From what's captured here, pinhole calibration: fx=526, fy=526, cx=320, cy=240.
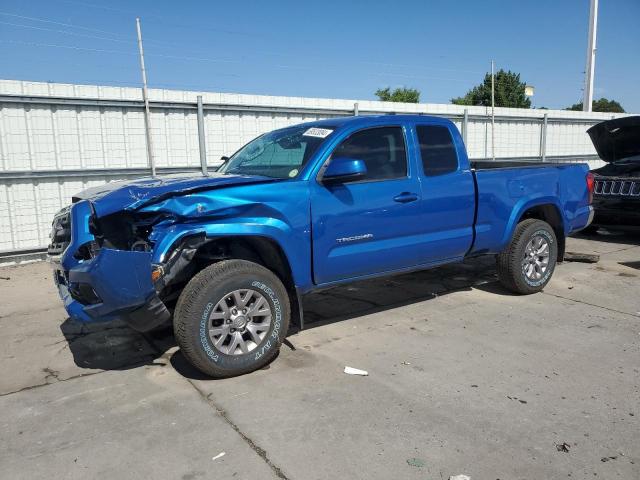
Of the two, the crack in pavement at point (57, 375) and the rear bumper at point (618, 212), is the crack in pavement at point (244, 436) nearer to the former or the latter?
the crack in pavement at point (57, 375)

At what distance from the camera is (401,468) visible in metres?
2.84

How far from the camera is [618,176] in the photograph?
29.1ft

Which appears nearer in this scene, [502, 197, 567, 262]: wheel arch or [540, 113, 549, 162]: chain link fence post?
[502, 197, 567, 262]: wheel arch

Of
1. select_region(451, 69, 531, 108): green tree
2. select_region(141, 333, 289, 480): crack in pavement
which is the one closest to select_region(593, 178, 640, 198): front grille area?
select_region(141, 333, 289, 480): crack in pavement

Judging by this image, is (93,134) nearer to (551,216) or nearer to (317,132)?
(317,132)

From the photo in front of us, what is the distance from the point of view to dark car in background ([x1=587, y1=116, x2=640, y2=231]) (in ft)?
28.2

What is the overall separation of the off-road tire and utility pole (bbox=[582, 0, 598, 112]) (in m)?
20.4

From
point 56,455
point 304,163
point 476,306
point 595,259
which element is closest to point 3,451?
point 56,455

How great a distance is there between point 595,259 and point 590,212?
1335 millimetres

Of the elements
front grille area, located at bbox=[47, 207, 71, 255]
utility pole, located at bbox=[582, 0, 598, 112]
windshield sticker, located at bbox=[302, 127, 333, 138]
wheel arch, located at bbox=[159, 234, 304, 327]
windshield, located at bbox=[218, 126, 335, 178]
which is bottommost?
wheel arch, located at bbox=[159, 234, 304, 327]

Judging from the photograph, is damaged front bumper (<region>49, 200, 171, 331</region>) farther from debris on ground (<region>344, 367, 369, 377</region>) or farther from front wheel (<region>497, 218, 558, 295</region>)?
front wheel (<region>497, 218, 558, 295</region>)

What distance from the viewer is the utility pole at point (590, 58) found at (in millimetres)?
20766

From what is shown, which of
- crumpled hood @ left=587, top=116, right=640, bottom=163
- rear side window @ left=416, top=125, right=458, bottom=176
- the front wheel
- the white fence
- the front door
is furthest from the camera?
crumpled hood @ left=587, top=116, right=640, bottom=163

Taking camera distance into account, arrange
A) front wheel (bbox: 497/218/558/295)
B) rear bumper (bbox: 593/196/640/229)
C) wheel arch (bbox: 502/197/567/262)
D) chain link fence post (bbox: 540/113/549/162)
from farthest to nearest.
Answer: chain link fence post (bbox: 540/113/549/162), rear bumper (bbox: 593/196/640/229), front wheel (bbox: 497/218/558/295), wheel arch (bbox: 502/197/567/262)
